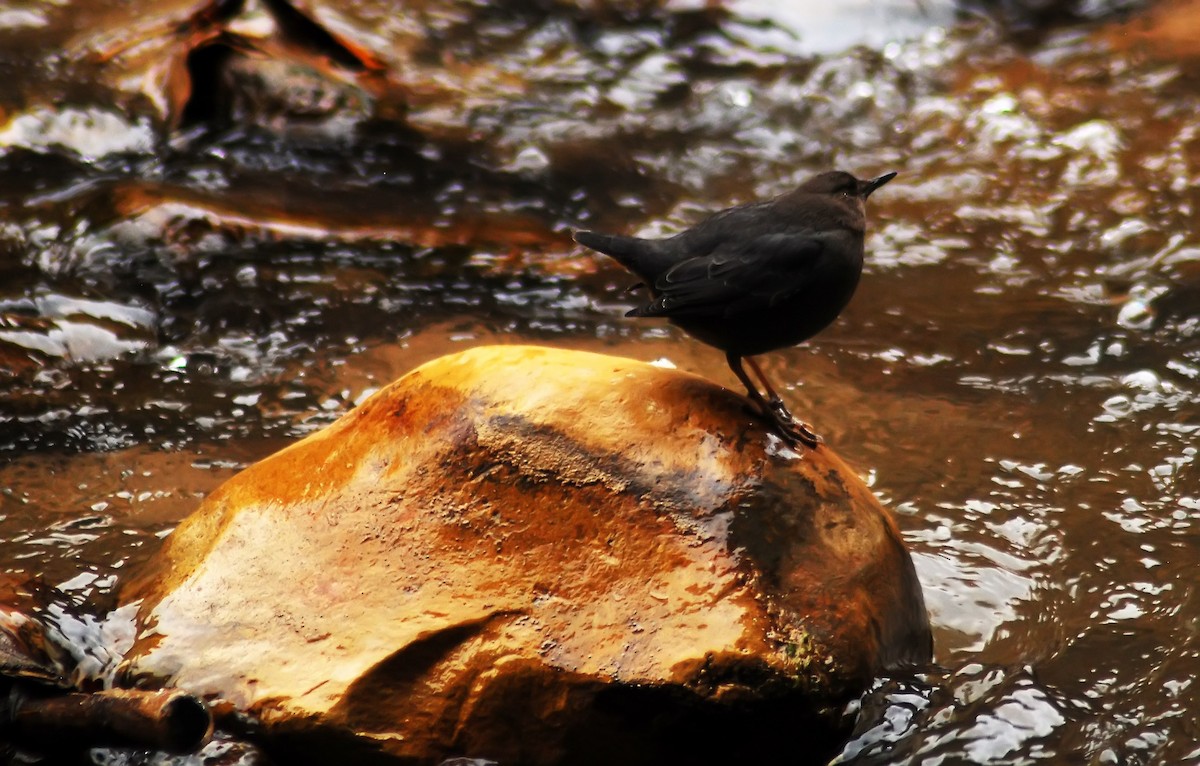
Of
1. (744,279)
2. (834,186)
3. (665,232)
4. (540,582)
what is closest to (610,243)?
(744,279)

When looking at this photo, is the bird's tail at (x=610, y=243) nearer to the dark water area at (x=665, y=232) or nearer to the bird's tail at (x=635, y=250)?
the bird's tail at (x=635, y=250)

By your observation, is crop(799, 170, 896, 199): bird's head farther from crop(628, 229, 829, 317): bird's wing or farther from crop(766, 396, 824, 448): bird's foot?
crop(766, 396, 824, 448): bird's foot

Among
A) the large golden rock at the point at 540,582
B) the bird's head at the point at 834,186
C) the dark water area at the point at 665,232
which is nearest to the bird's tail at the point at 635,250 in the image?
the large golden rock at the point at 540,582

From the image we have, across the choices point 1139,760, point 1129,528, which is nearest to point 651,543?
point 1139,760

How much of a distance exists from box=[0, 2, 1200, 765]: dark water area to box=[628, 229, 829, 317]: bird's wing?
3.76 feet

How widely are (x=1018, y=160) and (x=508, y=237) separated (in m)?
3.12

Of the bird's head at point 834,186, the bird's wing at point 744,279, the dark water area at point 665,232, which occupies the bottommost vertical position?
the dark water area at point 665,232

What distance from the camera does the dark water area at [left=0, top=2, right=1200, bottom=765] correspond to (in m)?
3.98

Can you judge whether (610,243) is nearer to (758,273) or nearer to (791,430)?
(758,273)

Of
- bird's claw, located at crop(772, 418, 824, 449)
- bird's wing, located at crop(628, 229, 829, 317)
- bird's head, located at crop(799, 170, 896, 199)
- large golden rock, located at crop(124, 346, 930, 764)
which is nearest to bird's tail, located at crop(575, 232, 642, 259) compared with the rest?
bird's wing, located at crop(628, 229, 829, 317)

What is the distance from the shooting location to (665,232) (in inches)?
263

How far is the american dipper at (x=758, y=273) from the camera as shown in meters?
3.47

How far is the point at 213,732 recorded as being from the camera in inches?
121

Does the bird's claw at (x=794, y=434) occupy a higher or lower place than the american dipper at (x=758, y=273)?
lower
